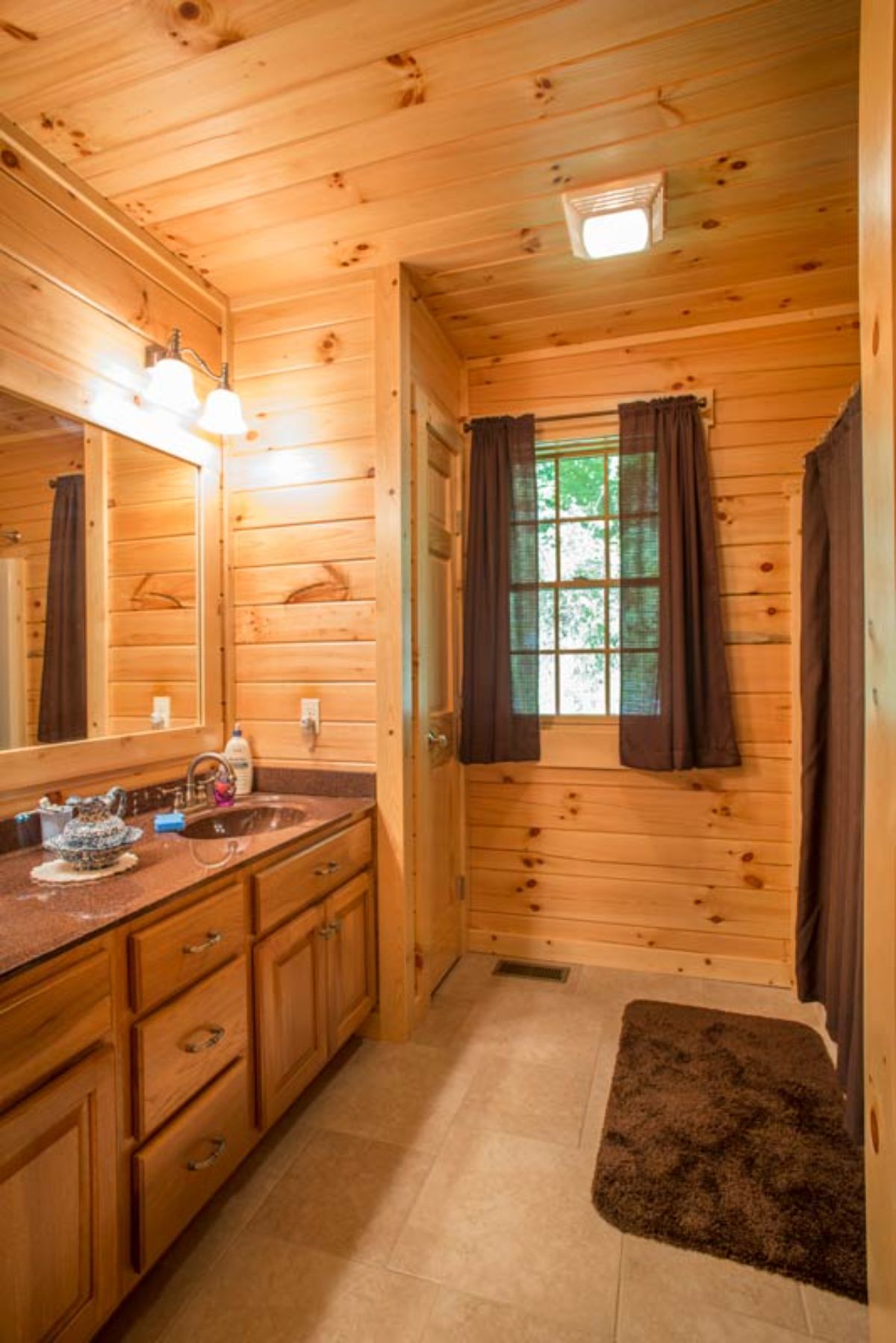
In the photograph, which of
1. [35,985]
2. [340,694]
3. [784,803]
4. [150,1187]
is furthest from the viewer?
[784,803]

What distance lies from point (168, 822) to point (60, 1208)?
0.89 m

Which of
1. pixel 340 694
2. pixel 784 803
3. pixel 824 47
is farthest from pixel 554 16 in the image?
pixel 784 803

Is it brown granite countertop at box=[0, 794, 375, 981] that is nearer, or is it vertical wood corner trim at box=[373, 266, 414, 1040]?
brown granite countertop at box=[0, 794, 375, 981]

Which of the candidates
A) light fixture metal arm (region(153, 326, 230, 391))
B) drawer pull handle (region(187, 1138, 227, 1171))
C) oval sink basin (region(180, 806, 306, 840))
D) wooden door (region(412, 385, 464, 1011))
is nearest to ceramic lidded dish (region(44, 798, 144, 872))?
oval sink basin (region(180, 806, 306, 840))

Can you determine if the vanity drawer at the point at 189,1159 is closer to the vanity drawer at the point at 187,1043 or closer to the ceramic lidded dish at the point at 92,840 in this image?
the vanity drawer at the point at 187,1043

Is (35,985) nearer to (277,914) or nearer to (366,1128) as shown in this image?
(277,914)

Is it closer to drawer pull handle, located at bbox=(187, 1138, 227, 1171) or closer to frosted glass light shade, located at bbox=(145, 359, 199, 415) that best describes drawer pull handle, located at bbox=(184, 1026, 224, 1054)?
drawer pull handle, located at bbox=(187, 1138, 227, 1171)

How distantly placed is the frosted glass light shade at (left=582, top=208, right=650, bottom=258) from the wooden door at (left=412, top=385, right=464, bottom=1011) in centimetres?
72

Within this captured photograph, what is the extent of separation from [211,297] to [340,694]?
1488 mm

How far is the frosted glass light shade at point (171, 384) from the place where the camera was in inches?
76.7

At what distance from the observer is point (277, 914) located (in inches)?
66.9

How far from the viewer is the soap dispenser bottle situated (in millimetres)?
2289

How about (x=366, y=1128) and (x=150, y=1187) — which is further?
(x=366, y=1128)

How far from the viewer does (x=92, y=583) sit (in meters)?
1.91
